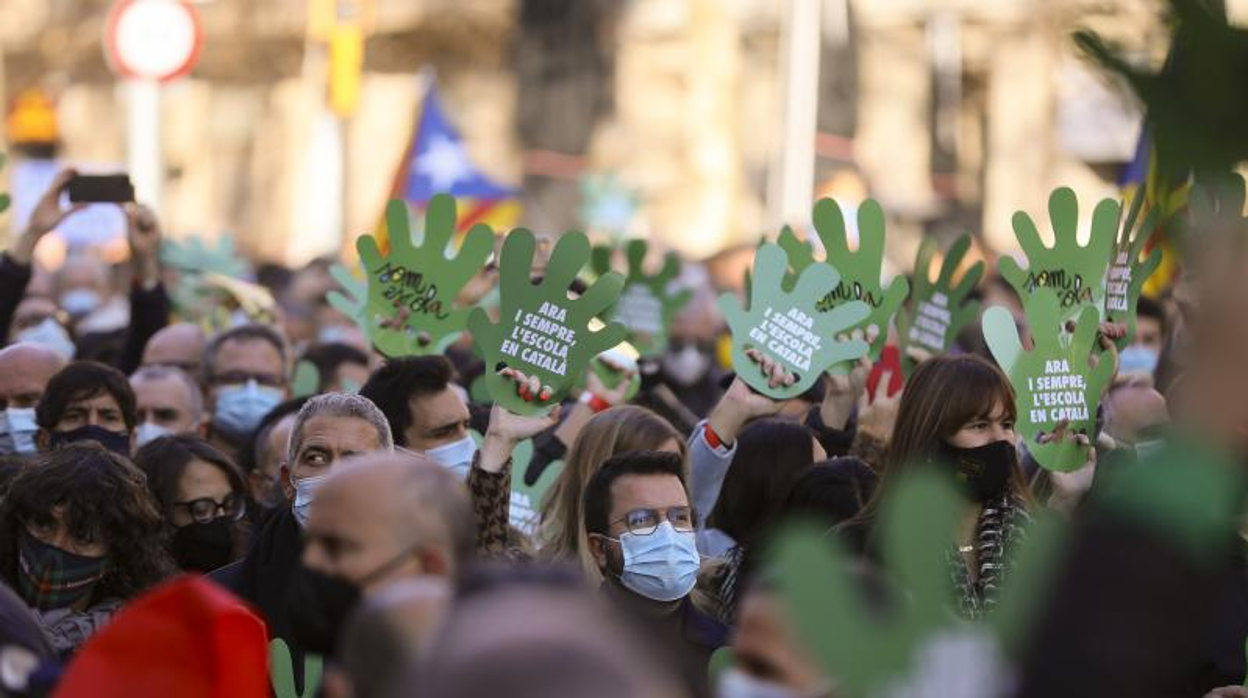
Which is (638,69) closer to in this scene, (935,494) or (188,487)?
(188,487)

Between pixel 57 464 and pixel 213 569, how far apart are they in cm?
91

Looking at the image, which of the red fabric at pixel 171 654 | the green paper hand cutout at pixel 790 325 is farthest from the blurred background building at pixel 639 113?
the red fabric at pixel 171 654

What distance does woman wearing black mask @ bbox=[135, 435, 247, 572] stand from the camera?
7184mm

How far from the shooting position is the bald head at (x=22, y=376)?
27.9ft

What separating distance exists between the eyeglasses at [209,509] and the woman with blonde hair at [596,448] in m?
0.83

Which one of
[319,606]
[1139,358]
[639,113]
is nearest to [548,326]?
[319,606]

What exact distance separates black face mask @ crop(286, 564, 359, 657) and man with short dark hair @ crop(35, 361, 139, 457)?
3.85 meters

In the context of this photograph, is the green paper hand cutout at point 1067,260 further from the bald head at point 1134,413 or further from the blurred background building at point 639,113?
the blurred background building at point 639,113

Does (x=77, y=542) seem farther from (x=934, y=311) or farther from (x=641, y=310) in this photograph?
(x=641, y=310)

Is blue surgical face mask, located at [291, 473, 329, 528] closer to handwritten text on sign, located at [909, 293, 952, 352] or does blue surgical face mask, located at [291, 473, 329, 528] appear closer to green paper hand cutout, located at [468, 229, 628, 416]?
green paper hand cutout, located at [468, 229, 628, 416]

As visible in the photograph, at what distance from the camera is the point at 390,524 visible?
3928 millimetres

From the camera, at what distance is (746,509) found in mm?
7355

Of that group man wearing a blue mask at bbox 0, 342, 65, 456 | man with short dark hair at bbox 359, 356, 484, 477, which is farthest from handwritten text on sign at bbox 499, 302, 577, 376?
man wearing a blue mask at bbox 0, 342, 65, 456

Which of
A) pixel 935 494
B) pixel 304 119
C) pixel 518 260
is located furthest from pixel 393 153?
pixel 935 494
